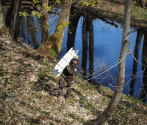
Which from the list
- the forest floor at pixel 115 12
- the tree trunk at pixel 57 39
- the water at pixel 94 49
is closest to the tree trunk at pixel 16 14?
the tree trunk at pixel 57 39

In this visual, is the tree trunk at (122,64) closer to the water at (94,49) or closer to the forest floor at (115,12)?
the water at (94,49)

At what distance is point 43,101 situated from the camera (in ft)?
25.0

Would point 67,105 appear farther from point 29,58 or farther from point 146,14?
point 146,14

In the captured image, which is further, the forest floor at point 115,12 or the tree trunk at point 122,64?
the forest floor at point 115,12

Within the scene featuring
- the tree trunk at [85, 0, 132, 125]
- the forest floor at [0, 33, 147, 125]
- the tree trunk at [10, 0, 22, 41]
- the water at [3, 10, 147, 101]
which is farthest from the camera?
the water at [3, 10, 147, 101]

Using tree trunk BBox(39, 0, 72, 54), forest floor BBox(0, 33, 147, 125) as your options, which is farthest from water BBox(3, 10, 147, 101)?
forest floor BBox(0, 33, 147, 125)

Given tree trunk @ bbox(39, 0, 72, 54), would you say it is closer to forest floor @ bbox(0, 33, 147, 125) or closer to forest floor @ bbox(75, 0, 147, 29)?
forest floor @ bbox(0, 33, 147, 125)

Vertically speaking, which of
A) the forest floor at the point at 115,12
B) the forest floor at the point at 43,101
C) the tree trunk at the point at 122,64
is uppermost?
the forest floor at the point at 115,12

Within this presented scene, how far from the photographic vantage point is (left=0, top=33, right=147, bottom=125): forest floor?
6.68 meters

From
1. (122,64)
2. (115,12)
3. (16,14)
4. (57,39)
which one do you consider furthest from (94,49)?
(122,64)

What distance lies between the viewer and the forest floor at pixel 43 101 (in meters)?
6.68

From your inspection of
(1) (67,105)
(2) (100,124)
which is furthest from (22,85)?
(2) (100,124)

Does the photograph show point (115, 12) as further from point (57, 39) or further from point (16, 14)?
point (16, 14)

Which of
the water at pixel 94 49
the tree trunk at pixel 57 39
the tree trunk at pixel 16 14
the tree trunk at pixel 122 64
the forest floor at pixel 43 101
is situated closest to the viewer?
the tree trunk at pixel 122 64
